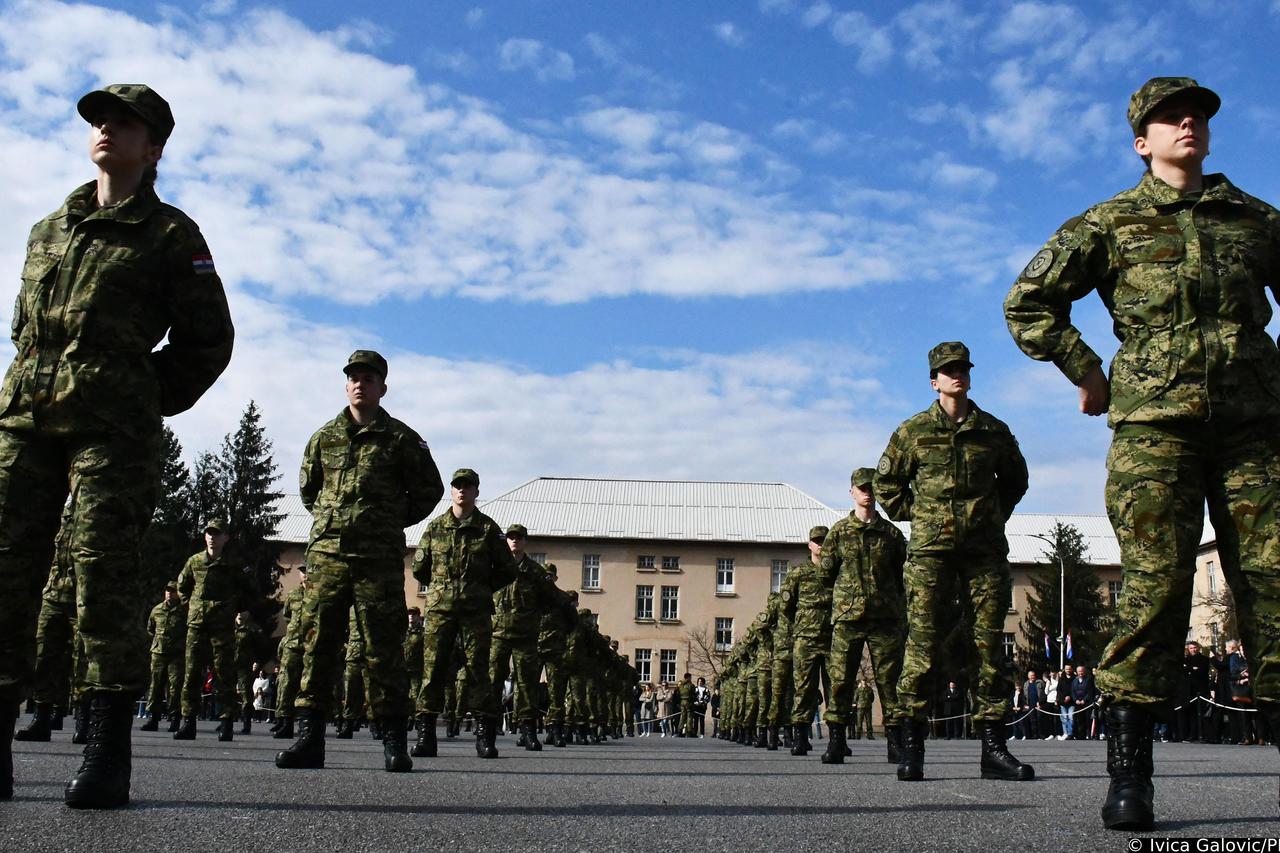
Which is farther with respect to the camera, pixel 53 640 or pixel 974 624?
pixel 53 640

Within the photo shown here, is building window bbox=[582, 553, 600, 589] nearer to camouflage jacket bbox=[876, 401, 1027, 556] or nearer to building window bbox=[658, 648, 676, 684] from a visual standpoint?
building window bbox=[658, 648, 676, 684]

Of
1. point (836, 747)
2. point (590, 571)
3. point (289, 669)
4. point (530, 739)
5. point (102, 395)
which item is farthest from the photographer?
point (590, 571)

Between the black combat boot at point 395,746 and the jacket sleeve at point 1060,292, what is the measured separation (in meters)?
5.13

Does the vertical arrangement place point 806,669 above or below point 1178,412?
below

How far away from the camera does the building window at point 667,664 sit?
7562 cm

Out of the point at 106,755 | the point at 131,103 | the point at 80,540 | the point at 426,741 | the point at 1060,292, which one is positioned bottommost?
the point at 426,741

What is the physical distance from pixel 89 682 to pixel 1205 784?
6.37 metres

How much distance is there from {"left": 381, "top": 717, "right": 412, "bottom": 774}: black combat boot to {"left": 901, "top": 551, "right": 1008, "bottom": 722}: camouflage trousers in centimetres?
333

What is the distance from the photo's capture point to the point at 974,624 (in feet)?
27.7

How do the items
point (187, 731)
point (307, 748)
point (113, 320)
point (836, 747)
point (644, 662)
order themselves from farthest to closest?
point (644, 662) → point (187, 731) → point (836, 747) → point (307, 748) → point (113, 320)

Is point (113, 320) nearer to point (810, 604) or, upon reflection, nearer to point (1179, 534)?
point (1179, 534)

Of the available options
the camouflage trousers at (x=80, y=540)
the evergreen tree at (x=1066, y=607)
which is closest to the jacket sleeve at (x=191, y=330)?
the camouflage trousers at (x=80, y=540)

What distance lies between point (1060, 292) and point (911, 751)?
14.2 ft

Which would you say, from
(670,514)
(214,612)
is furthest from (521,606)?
(670,514)
